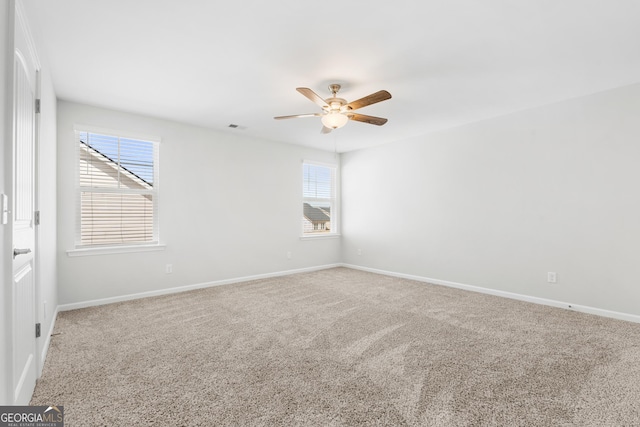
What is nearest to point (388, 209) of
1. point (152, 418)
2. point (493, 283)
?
point (493, 283)

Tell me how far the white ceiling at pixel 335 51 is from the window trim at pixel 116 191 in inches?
12.5

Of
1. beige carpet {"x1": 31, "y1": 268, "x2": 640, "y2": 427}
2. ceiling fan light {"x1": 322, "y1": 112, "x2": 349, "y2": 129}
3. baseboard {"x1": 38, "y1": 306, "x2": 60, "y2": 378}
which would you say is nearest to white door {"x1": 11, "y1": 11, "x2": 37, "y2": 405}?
baseboard {"x1": 38, "y1": 306, "x2": 60, "y2": 378}

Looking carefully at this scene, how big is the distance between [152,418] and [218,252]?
325cm

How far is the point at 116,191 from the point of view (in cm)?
399

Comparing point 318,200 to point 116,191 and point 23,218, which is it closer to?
point 116,191

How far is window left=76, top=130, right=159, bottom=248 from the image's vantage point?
12.5 feet

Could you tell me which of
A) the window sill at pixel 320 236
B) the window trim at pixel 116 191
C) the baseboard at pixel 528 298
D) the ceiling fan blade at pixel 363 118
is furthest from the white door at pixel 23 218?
the baseboard at pixel 528 298

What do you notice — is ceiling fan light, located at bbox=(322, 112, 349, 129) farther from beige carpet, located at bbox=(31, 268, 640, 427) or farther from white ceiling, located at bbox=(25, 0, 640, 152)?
beige carpet, located at bbox=(31, 268, 640, 427)

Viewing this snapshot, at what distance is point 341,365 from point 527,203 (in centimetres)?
315

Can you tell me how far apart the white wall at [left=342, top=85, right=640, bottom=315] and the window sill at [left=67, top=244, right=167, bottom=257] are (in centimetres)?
359

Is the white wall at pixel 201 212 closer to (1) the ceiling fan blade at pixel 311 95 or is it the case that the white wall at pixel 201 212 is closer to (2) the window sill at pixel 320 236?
(2) the window sill at pixel 320 236

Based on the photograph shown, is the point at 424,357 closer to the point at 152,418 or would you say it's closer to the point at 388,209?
the point at 152,418

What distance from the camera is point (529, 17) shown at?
215 cm

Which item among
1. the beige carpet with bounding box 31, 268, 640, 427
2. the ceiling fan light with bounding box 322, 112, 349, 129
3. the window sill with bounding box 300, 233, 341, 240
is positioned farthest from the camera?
the window sill with bounding box 300, 233, 341, 240
